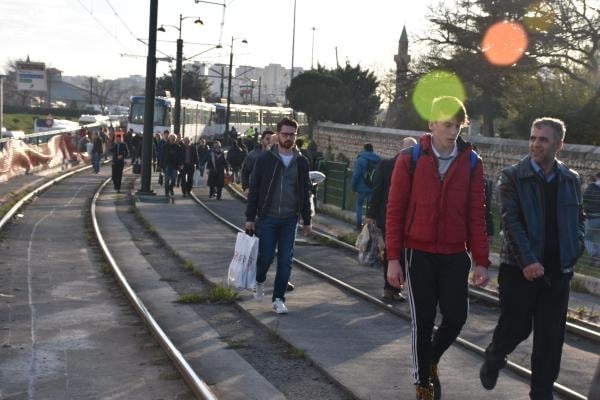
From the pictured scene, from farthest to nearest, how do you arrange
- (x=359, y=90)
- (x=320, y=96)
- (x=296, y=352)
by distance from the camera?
(x=359, y=90), (x=320, y=96), (x=296, y=352)

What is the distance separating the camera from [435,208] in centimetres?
640

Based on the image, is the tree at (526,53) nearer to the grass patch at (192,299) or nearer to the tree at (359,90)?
the tree at (359,90)

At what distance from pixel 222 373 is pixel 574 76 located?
119ft

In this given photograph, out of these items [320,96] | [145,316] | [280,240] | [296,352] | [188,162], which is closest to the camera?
[296,352]

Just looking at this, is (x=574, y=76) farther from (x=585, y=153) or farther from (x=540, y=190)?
(x=540, y=190)

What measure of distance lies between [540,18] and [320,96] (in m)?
21.7

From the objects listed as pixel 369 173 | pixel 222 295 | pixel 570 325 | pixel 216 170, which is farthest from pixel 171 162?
pixel 570 325

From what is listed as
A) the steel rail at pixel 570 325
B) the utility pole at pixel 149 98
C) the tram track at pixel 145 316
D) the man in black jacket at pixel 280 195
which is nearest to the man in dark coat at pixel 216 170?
the utility pole at pixel 149 98

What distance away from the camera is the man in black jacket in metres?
10.4

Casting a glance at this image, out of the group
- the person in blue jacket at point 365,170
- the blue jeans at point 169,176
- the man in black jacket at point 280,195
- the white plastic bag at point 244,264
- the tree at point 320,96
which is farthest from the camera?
the tree at point 320,96

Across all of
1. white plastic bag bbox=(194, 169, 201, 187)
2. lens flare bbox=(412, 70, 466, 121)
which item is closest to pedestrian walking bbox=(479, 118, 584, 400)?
white plastic bag bbox=(194, 169, 201, 187)

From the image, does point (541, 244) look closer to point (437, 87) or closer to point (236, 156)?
point (236, 156)

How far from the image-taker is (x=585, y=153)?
2844 centimetres

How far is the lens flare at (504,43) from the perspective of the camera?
44688mm
